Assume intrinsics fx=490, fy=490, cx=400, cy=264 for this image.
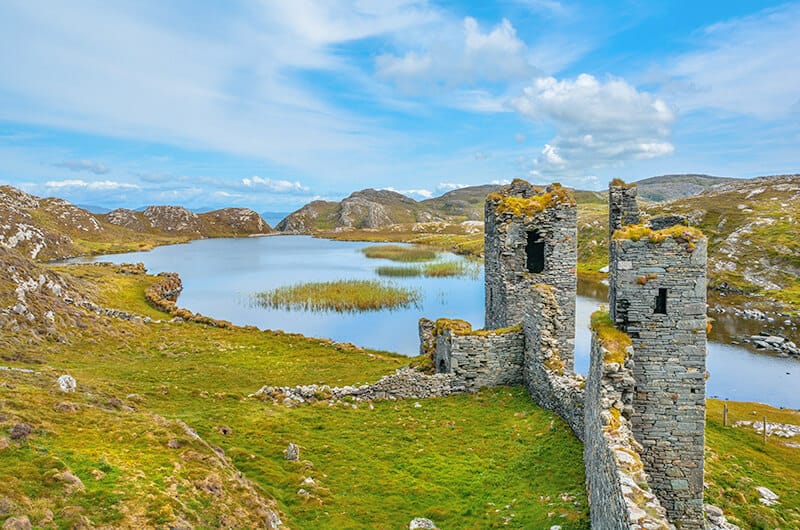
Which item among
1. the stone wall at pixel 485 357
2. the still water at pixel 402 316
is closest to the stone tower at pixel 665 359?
the stone wall at pixel 485 357

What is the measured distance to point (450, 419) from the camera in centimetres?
1897

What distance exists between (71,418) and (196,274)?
102 m

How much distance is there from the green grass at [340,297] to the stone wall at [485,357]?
47710mm

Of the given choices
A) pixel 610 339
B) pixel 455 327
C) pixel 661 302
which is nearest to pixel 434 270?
pixel 455 327

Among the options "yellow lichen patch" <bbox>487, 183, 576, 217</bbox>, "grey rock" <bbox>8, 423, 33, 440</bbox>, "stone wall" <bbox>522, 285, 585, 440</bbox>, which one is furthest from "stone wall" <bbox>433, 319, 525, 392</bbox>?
"grey rock" <bbox>8, 423, 33, 440</bbox>

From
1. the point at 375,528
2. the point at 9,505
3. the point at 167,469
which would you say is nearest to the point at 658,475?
the point at 375,528

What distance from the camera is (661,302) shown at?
13.8m

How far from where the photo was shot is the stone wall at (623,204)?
1722 centimetres

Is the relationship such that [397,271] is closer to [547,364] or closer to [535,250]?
[535,250]

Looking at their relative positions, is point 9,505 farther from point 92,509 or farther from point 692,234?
point 692,234

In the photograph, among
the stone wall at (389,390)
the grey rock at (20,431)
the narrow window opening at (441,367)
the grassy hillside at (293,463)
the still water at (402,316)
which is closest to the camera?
the grassy hillside at (293,463)

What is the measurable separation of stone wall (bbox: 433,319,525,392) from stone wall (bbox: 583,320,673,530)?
658cm

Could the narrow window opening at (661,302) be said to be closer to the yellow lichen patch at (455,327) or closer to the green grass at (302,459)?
the green grass at (302,459)

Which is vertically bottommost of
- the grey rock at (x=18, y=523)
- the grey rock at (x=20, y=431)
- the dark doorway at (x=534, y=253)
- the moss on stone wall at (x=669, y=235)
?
the grey rock at (x=18, y=523)
